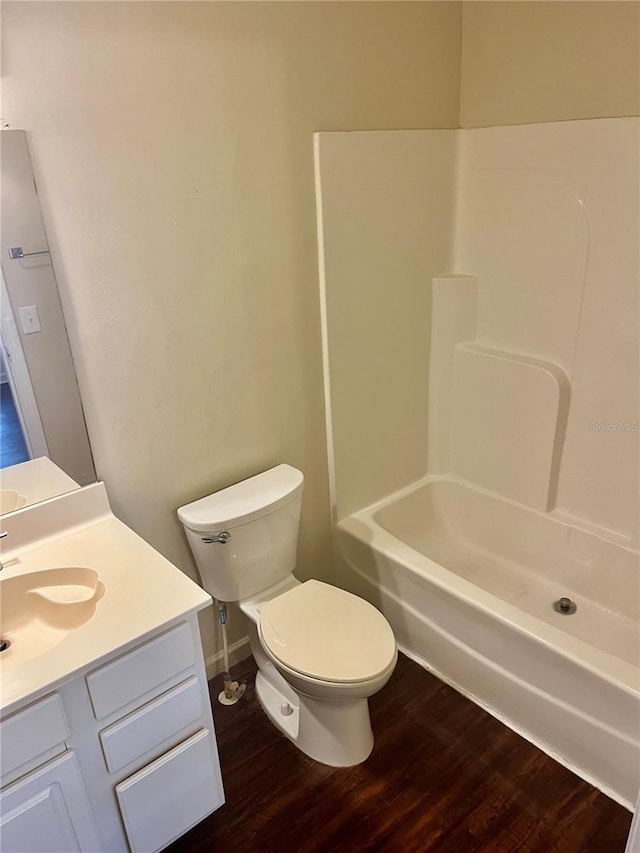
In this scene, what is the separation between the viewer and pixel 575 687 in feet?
5.81

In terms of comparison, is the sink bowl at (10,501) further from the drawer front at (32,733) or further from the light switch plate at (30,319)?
the drawer front at (32,733)

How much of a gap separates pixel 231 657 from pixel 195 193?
1.57 metres

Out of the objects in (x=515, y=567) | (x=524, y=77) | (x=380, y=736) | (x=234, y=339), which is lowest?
(x=380, y=736)

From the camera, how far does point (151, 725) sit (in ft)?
4.78

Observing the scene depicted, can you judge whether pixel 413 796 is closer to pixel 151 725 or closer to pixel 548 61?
pixel 151 725

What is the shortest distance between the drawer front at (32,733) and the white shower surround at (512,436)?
1.20m

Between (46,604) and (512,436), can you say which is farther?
(512,436)

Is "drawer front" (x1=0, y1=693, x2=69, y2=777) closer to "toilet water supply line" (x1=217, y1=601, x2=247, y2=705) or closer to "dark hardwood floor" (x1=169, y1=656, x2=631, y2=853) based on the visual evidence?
"dark hardwood floor" (x1=169, y1=656, x2=631, y2=853)

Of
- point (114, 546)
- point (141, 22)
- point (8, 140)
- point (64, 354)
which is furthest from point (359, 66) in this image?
point (114, 546)

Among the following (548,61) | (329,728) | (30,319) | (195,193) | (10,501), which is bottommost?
(329,728)

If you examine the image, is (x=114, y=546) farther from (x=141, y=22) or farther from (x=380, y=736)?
(x=141, y=22)

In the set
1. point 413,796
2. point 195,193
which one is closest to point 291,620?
A: point 413,796

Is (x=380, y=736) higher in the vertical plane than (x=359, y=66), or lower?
lower

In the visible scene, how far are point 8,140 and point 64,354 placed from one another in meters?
0.51
